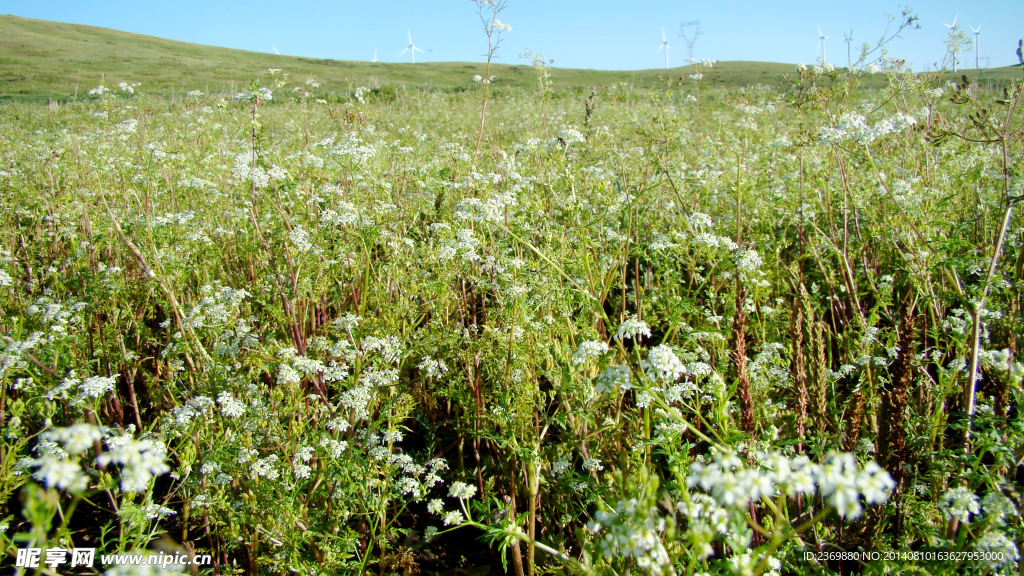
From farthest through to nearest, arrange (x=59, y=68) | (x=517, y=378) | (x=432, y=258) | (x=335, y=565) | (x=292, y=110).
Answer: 1. (x=59, y=68)
2. (x=292, y=110)
3. (x=432, y=258)
4. (x=517, y=378)
5. (x=335, y=565)

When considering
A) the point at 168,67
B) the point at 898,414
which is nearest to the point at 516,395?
the point at 898,414

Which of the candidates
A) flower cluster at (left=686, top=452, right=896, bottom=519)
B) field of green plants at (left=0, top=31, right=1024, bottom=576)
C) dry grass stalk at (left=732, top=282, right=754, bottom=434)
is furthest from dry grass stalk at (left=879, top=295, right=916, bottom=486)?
flower cluster at (left=686, top=452, right=896, bottom=519)

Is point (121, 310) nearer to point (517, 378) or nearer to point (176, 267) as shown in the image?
point (176, 267)

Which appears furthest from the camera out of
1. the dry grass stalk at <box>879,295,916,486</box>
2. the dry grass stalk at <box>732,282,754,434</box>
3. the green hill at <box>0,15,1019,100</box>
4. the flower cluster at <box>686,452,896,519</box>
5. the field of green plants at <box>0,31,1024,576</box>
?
the green hill at <box>0,15,1019,100</box>

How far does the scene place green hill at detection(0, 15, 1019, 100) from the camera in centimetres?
3816

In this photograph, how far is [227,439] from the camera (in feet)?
8.26

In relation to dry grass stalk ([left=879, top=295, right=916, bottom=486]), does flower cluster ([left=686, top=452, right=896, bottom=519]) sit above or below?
above

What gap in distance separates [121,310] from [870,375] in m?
4.93

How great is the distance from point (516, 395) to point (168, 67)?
217 feet

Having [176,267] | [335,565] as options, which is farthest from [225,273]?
[335,565]

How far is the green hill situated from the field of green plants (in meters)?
30.0

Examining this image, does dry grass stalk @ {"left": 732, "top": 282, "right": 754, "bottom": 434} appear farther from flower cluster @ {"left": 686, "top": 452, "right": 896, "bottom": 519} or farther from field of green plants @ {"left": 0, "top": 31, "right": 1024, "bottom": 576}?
flower cluster @ {"left": 686, "top": 452, "right": 896, "bottom": 519}

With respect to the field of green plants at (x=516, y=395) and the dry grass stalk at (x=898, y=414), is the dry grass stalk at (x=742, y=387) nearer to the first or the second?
the field of green plants at (x=516, y=395)

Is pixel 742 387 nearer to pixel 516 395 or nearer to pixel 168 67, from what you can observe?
pixel 516 395
